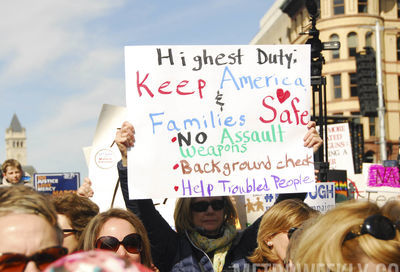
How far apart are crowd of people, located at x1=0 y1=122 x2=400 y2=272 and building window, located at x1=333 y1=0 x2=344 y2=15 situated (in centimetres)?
3793

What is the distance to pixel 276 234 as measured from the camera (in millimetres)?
3064

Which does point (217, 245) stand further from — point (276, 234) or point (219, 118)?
point (219, 118)

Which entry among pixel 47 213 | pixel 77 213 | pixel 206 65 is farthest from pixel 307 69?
pixel 47 213

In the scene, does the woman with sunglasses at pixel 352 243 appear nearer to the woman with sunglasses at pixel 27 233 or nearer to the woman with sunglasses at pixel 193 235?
the woman with sunglasses at pixel 27 233

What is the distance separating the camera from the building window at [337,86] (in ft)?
133

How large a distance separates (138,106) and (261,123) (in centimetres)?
79

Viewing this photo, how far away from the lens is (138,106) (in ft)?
11.5

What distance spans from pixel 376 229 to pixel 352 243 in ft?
0.26

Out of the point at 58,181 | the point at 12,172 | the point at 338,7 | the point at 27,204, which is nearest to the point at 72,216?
the point at 27,204

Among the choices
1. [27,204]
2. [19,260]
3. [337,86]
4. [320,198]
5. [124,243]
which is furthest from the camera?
[337,86]

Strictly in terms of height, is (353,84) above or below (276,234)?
above

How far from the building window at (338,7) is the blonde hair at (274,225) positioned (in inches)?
1538

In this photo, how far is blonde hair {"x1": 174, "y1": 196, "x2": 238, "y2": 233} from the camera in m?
3.40

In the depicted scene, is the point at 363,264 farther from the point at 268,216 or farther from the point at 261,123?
the point at 261,123
